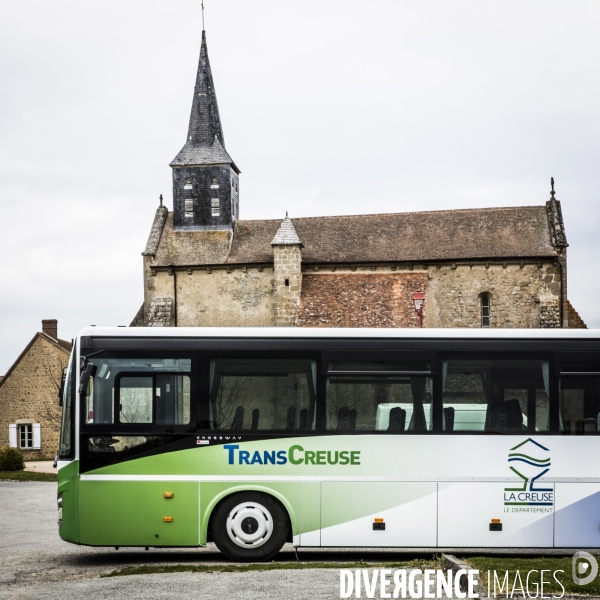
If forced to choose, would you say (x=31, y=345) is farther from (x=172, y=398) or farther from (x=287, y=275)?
(x=172, y=398)

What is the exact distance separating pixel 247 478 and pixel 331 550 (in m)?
2.47

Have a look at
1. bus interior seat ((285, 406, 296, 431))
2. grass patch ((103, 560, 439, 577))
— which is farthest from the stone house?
grass patch ((103, 560, 439, 577))

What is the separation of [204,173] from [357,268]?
11316mm

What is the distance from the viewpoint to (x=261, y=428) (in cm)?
1069

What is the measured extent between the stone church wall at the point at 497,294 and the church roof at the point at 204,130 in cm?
1473

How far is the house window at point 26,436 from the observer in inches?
1839

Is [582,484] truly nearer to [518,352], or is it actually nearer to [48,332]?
[518,352]

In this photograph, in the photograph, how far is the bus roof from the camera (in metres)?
10.9

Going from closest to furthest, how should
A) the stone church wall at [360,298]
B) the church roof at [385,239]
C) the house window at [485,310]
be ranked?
the stone church wall at [360,298], the church roof at [385,239], the house window at [485,310]

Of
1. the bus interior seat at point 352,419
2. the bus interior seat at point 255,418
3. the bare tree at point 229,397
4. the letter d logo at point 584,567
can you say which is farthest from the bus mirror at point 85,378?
the letter d logo at point 584,567

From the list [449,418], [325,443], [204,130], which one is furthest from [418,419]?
[204,130]

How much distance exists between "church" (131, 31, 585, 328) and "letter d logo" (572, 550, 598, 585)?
109 feet

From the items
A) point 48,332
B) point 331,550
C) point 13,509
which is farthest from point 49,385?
point 331,550

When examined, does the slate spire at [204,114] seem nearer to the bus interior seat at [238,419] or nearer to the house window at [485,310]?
the house window at [485,310]
